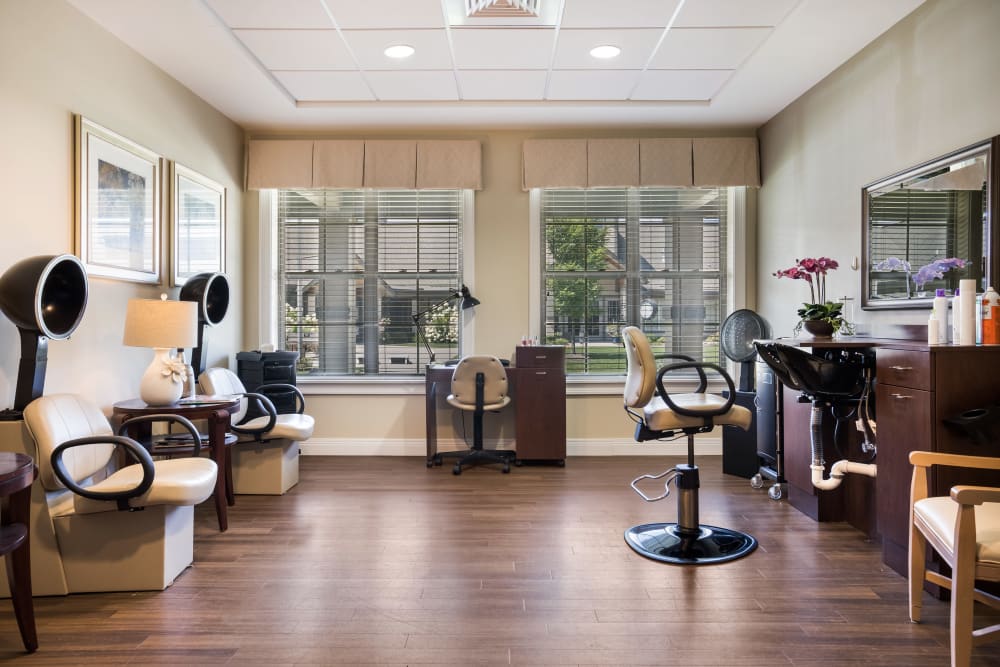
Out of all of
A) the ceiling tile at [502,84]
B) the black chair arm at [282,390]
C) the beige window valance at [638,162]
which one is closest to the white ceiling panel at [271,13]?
the ceiling tile at [502,84]

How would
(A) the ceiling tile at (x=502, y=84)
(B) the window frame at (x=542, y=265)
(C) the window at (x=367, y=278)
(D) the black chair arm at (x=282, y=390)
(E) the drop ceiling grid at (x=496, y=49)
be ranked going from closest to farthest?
(E) the drop ceiling grid at (x=496, y=49)
(A) the ceiling tile at (x=502, y=84)
(D) the black chair arm at (x=282, y=390)
(B) the window frame at (x=542, y=265)
(C) the window at (x=367, y=278)

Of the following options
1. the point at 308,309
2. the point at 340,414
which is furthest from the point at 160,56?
the point at 340,414

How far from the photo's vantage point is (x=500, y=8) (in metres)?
3.63

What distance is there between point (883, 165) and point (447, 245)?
335 centimetres

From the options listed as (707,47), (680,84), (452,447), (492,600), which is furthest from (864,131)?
(452,447)

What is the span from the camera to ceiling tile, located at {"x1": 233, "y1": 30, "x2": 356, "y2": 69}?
389 centimetres

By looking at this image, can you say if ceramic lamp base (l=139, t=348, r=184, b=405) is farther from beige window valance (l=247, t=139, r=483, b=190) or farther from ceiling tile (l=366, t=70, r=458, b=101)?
beige window valance (l=247, t=139, r=483, b=190)

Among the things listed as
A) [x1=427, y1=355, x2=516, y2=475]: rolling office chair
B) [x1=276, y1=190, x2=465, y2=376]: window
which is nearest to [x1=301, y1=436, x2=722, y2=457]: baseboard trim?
[x1=276, y1=190, x2=465, y2=376]: window

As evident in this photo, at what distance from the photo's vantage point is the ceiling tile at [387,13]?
352 centimetres

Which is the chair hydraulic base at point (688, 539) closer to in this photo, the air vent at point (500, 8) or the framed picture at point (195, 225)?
the air vent at point (500, 8)

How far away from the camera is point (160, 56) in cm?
409

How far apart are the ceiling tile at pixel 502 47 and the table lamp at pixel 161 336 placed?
2.25 metres

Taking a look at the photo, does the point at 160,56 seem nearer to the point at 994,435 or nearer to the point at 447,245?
the point at 447,245

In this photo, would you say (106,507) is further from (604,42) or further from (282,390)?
(604,42)
